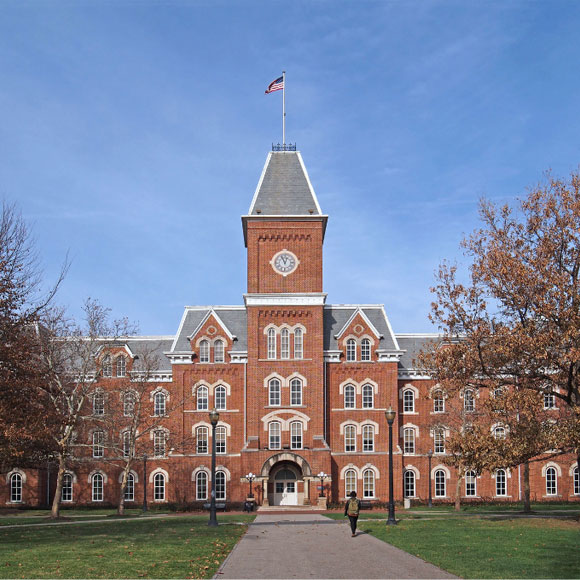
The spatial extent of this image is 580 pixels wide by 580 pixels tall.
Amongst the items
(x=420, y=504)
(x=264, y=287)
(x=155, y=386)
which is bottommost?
(x=420, y=504)

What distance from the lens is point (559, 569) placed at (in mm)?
17891

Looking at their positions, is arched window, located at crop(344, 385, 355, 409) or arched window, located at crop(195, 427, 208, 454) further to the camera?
arched window, located at crop(195, 427, 208, 454)

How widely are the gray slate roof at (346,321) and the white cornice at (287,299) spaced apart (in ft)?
10.8

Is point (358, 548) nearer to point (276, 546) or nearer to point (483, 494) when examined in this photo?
point (276, 546)

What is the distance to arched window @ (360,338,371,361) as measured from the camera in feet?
189

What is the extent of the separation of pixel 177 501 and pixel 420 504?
59.5ft

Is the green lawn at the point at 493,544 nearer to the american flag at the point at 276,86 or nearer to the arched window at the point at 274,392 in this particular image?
the arched window at the point at 274,392

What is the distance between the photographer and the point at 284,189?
58.1 metres

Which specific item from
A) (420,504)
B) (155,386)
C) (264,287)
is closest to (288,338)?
(264,287)

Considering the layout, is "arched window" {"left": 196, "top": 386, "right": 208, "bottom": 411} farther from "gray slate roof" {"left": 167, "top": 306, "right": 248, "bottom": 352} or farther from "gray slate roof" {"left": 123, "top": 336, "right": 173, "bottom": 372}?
"gray slate roof" {"left": 123, "top": 336, "right": 173, "bottom": 372}

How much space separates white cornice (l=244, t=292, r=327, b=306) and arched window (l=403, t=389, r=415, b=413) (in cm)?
1076

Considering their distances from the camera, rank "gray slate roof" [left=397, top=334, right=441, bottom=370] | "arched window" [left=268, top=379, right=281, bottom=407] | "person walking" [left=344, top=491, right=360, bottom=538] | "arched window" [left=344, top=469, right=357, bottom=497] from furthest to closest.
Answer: "gray slate roof" [left=397, top=334, right=441, bottom=370] < "arched window" [left=344, top=469, right=357, bottom=497] < "arched window" [left=268, top=379, right=281, bottom=407] < "person walking" [left=344, top=491, right=360, bottom=538]

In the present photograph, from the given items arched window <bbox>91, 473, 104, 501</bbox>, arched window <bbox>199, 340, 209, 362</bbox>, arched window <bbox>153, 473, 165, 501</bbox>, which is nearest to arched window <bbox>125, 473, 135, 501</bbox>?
arched window <bbox>153, 473, 165, 501</bbox>

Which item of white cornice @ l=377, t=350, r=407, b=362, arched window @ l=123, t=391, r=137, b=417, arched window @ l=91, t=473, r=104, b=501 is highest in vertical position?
white cornice @ l=377, t=350, r=407, b=362
